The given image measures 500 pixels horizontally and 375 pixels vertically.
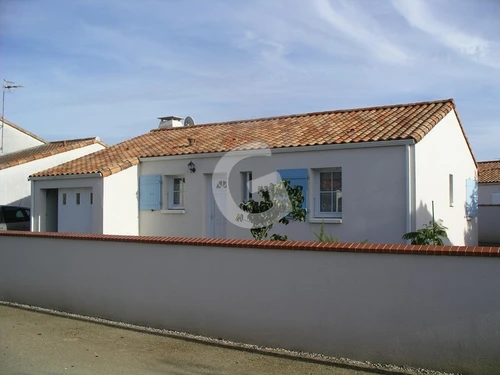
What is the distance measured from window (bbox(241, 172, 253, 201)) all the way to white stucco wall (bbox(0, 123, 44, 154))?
20.4 meters

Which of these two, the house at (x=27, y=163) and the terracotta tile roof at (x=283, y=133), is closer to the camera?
the terracotta tile roof at (x=283, y=133)

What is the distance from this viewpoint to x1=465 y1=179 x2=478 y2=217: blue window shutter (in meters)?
17.2

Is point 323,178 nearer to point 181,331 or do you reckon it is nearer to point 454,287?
point 181,331

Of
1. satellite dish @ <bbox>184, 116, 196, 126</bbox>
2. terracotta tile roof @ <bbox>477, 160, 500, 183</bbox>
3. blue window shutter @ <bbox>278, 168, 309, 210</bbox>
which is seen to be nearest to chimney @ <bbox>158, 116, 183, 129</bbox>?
satellite dish @ <bbox>184, 116, 196, 126</bbox>

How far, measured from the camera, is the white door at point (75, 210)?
54.9 feet

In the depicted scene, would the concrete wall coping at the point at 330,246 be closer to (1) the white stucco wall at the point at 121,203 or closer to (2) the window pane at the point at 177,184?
(1) the white stucco wall at the point at 121,203

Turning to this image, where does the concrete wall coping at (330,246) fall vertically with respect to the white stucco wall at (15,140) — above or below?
below

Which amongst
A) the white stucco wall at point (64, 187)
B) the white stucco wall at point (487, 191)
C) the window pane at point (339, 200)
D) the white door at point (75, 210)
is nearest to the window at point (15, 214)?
the white stucco wall at point (64, 187)

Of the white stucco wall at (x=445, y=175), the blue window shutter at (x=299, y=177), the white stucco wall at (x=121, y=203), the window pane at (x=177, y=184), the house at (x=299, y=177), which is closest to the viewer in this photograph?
the house at (x=299, y=177)

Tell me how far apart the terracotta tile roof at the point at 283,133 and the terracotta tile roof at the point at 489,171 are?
1835 centimetres

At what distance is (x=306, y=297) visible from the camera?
736 centimetres

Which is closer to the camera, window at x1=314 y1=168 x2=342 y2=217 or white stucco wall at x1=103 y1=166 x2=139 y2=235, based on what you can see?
window at x1=314 y1=168 x2=342 y2=217
